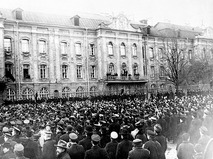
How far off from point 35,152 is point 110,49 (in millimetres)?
31607

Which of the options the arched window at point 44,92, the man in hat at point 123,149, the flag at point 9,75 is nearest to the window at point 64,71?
the arched window at point 44,92

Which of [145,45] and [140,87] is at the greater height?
[145,45]

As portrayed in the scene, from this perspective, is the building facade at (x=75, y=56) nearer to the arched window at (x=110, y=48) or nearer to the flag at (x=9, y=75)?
the arched window at (x=110, y=48)

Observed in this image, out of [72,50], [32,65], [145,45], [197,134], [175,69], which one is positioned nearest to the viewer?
[197,134]

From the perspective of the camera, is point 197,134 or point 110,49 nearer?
point 197,134

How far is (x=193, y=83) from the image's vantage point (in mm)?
37188

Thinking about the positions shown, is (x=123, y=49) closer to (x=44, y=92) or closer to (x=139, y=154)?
(x=44, y=92)

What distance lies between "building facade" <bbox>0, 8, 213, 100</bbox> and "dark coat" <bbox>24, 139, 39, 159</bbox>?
22571 millimetres

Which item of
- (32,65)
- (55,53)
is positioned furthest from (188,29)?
(32,65)

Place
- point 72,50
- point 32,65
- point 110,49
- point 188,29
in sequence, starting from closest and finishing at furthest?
point 32,65
point 72,50
point 110,49
point 188,29

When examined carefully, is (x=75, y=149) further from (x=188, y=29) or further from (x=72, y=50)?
(x=188, y=29)

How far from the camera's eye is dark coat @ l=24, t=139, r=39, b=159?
255 inches

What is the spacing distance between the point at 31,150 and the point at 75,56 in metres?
29.5

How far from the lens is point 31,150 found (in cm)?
649
